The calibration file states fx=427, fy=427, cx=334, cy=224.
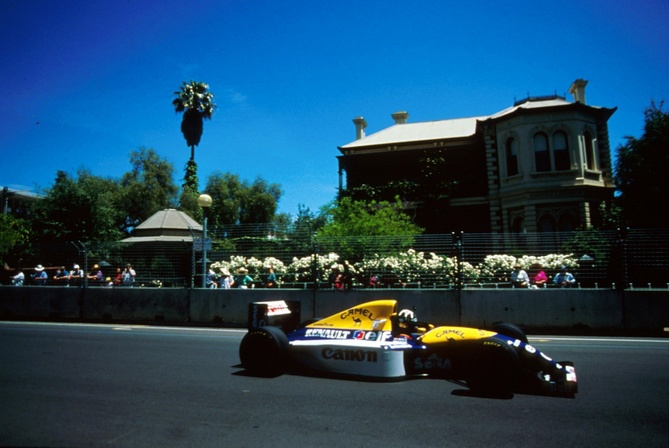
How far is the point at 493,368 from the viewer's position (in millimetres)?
5059

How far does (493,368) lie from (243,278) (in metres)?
9.38

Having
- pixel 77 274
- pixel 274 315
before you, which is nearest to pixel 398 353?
pixel 274 315

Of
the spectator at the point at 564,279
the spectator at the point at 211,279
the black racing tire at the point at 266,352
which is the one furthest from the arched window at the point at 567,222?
the black racing tire at the point at 266,352

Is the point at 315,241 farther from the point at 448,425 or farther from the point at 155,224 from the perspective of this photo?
the point at 155,224

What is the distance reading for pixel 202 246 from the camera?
12.6 m

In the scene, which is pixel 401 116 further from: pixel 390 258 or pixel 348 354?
pixel 348 354

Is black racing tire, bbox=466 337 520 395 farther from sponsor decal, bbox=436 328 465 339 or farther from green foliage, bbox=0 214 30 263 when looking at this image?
green foliage, bbox=0 214 30 263

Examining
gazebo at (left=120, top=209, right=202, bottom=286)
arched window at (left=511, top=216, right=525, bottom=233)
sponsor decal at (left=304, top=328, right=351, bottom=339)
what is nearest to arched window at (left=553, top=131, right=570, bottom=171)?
arched window at (left=511, top=216, right=525, bottom=233)

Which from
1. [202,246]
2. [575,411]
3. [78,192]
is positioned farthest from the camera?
[78,192]

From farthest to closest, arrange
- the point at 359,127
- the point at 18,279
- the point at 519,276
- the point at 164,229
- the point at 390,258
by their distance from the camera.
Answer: the point at 359,127, the point at 164,229, the point at 18,279, the point at 390,258, the point at 519,276

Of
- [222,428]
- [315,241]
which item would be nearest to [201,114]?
[315,241]

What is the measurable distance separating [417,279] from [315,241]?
9.94ft

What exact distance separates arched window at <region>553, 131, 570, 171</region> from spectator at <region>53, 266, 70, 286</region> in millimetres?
24133

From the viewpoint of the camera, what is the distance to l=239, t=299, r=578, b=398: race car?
195 inches
